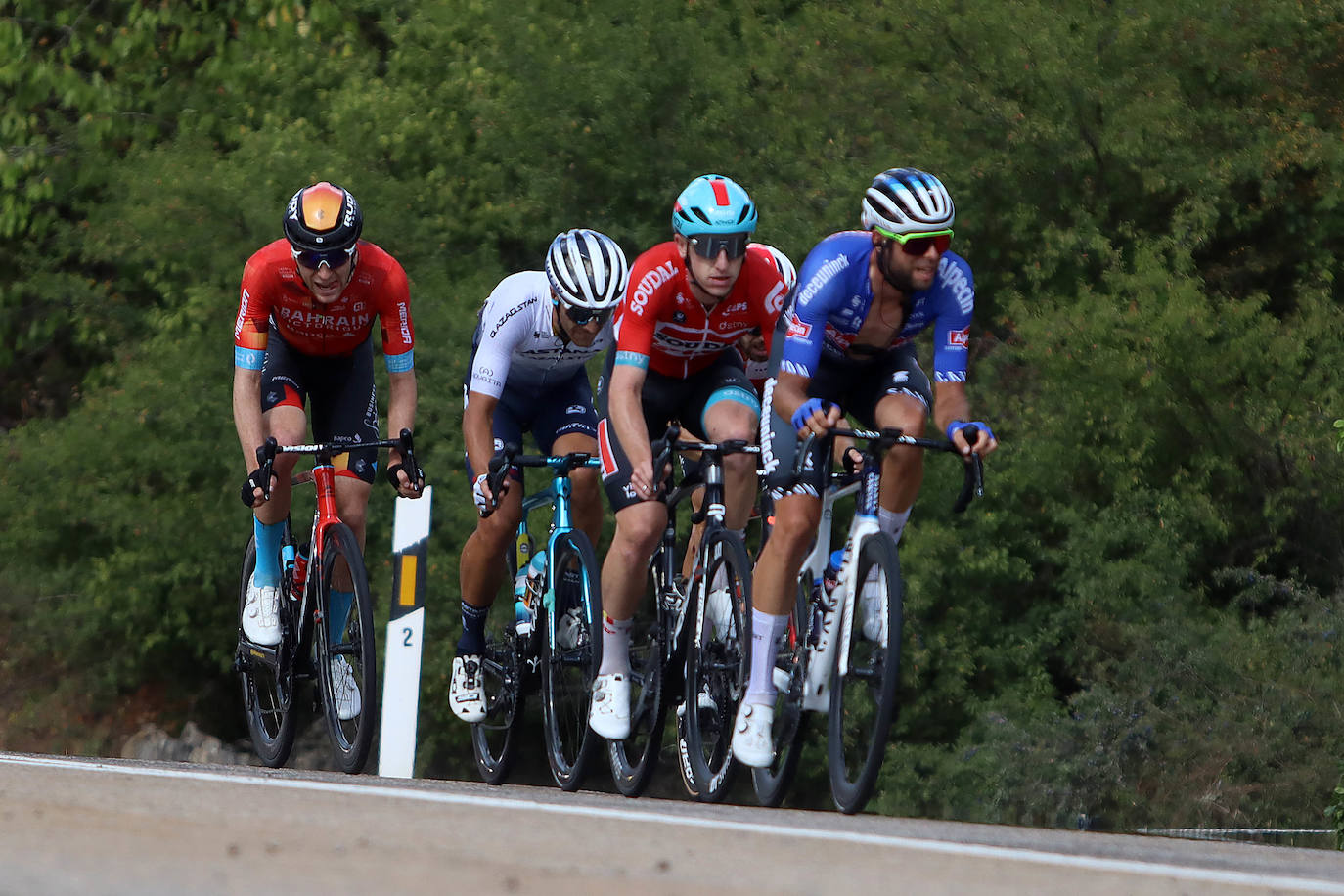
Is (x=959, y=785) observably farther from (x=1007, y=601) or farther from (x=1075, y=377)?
(x=1075, y=377)

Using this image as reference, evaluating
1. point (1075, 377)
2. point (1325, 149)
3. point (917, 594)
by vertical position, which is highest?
point (1325, 149)

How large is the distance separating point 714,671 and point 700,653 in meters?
0.09

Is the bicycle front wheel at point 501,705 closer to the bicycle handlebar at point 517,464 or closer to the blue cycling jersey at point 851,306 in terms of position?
the bicycle handlebar at point 517,464

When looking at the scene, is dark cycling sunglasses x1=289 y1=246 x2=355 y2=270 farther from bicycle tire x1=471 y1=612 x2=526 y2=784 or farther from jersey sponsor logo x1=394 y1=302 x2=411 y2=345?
bicycle tire x1=471 y1=612 x2=526 y2=784

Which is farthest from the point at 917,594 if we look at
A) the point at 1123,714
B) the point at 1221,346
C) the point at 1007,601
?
the point at 1221,346

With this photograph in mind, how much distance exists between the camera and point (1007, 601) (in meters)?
13.8

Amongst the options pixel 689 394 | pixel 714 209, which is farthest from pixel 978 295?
pixel 714 209

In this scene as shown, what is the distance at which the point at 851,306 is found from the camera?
598cm

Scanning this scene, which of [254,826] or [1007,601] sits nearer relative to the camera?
[254,826]

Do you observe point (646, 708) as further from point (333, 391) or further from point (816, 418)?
point (333, 391)

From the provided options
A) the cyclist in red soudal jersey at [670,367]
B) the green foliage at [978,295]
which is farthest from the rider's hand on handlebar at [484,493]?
the green foliage at [978,295]

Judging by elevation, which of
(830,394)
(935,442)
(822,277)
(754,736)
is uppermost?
(822,277)

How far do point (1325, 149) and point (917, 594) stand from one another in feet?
15.4

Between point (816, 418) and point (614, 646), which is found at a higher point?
point (816, 418)
